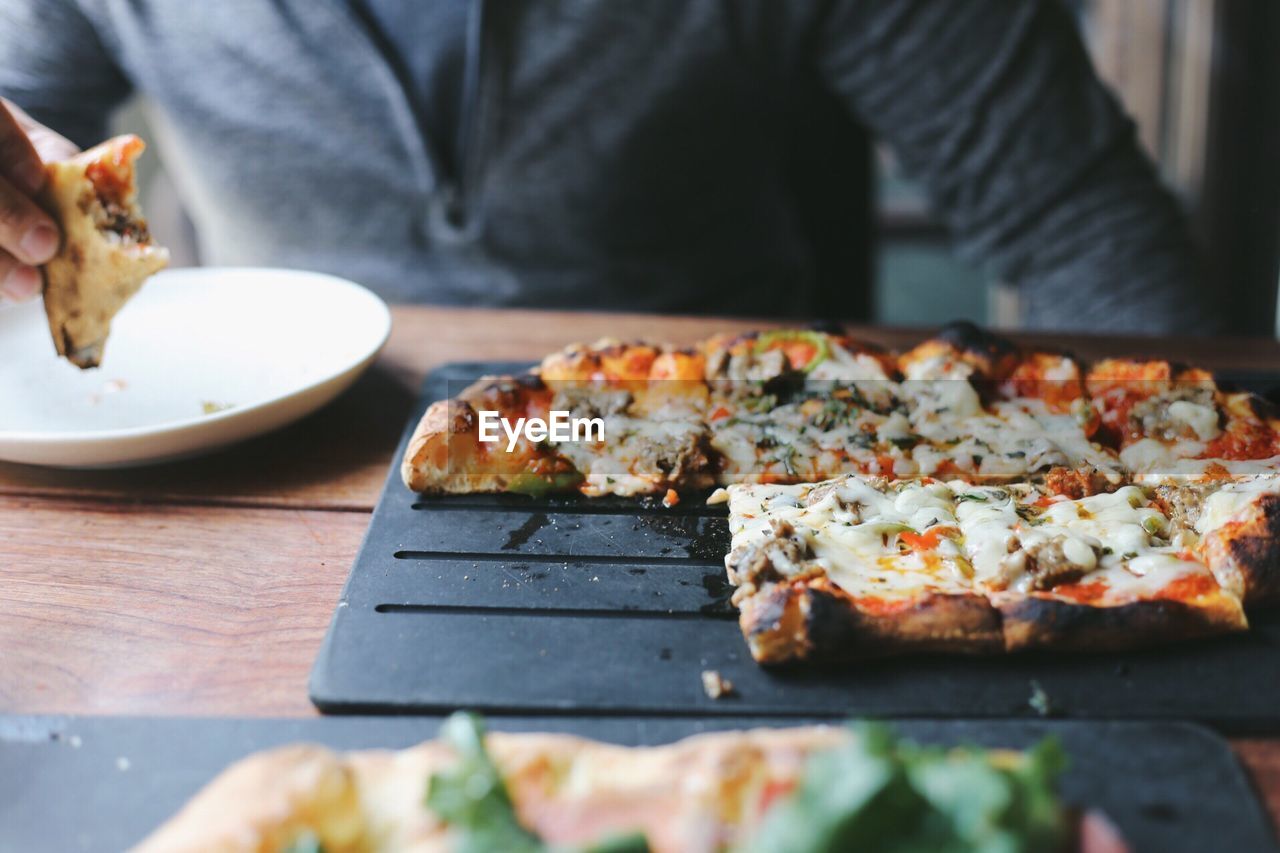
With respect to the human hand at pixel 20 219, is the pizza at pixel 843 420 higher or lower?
lower

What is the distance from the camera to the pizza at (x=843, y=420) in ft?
6.00

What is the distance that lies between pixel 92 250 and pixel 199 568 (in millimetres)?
692

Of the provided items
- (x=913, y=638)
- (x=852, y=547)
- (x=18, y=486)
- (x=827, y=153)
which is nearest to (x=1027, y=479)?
(x=852, y=547)

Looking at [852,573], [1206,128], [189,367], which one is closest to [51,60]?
[189,367]

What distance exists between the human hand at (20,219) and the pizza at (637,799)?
3.82ft

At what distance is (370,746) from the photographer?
4.27 feet

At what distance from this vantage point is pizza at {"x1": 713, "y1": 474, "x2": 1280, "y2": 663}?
1.41 metres

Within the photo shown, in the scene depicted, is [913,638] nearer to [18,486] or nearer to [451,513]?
[451,513]

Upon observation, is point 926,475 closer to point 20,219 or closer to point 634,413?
point 634,413

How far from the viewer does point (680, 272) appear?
3.38m

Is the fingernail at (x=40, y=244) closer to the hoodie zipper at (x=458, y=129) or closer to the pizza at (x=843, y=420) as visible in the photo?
the pizza at (x=843, y=420)

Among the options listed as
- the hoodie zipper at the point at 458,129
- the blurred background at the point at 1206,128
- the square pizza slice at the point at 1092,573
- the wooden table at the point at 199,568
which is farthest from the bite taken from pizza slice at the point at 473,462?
the blurred background at the point at 1206,128

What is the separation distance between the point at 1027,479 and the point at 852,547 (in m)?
0.40

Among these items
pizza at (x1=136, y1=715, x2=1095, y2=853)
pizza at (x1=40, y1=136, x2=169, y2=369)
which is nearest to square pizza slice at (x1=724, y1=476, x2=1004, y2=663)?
pizza at (x1=136, y1=715, x2=1095, y2=853)
